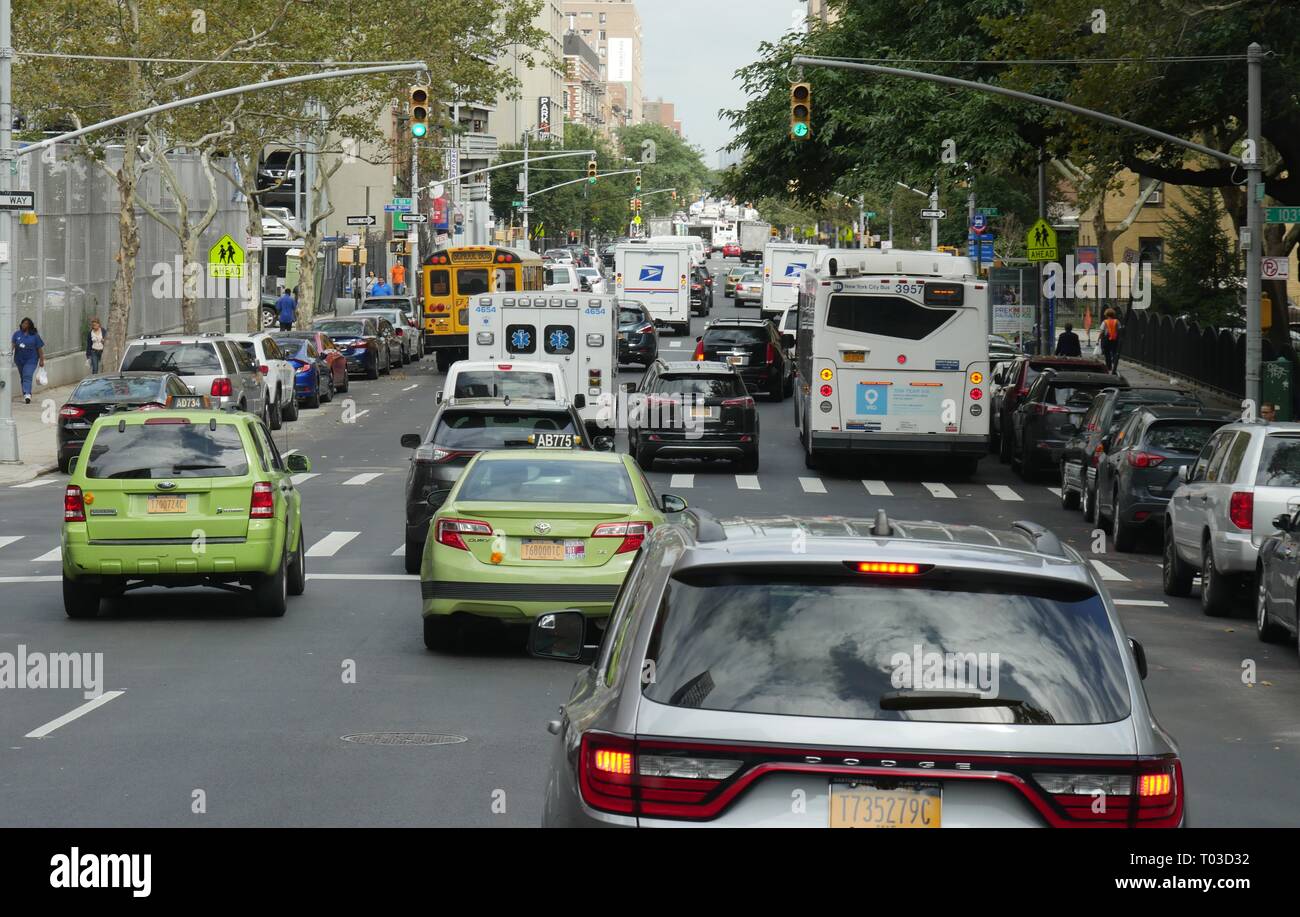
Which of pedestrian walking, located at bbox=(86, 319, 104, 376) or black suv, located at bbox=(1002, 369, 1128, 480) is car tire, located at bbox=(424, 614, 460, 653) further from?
pedestrian walking, located at bbox=(86, 319, 104, 376)

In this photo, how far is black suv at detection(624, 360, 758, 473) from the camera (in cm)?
3195

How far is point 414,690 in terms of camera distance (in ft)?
43.3

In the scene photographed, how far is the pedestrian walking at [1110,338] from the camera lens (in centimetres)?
5066

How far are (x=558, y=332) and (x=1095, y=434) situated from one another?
12.7 meters

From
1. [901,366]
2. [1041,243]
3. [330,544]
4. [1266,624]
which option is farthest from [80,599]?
[1041,243]

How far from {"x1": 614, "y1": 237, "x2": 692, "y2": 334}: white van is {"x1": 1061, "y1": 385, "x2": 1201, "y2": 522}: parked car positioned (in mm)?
41898

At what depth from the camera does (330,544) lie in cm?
2280

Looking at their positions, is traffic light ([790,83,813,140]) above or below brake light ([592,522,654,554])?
above

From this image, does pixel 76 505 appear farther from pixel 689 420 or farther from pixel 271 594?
pixel 689 420

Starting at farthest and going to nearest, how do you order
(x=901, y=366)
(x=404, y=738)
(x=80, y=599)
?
1. (x=901, y=366)
2. (x=80, y=599)
3. (x=404, y=738)

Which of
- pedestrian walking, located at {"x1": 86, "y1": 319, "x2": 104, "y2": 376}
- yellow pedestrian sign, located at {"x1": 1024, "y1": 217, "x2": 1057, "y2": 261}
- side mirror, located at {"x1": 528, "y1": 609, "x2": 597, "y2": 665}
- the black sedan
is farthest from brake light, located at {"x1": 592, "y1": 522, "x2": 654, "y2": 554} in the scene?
pedestrian walking, located at {"x1": 86, "y1": 319, "x2": 104, "y2": 376}

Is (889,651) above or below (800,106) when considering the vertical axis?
below

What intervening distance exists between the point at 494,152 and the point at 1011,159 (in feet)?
309
